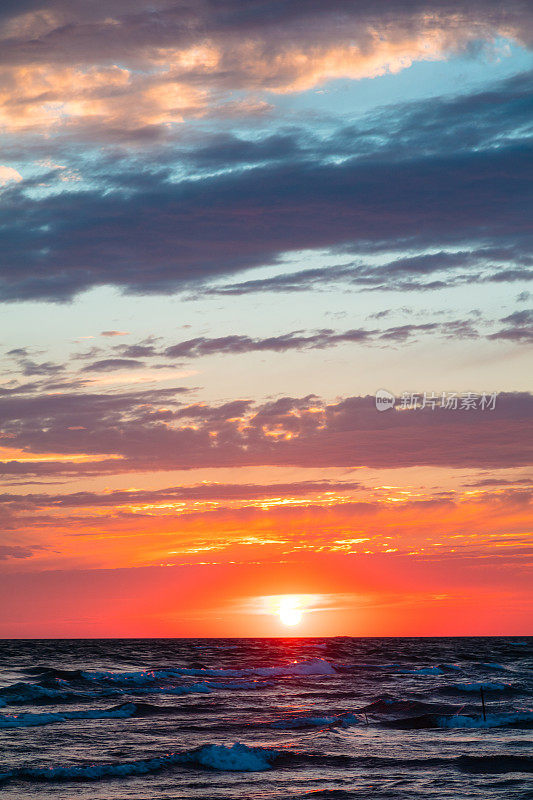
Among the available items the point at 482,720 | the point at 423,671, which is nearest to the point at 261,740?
the point at 482,720

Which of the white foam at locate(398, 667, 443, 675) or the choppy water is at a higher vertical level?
the choppy water

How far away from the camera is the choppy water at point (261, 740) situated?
21156 mm

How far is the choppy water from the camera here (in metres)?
21.2

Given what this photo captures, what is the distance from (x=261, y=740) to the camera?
28.6 meters

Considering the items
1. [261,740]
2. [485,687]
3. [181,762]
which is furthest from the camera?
[485,687]

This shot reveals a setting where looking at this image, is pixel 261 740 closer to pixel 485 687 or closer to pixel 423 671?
pixel 485 687

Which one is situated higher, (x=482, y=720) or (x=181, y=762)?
(x=181, y=762)

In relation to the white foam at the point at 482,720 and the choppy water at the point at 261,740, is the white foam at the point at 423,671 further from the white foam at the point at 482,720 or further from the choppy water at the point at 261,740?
the white foam at the point at 482,720

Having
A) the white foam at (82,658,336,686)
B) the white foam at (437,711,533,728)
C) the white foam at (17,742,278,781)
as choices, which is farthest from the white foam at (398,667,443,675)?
the white foam at (17,742,278,781)

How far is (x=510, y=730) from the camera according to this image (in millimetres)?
31484

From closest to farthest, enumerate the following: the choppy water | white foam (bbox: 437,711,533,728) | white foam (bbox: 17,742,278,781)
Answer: the choppy water
white foam (bbox: 17,742,278,781)
white foam (bbox: 437,711,533,728)

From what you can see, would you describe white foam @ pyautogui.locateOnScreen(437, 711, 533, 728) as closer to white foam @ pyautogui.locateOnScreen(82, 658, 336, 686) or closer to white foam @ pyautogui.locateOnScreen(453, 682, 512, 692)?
white foam @ pyautogui.locateOnScreen(453, 682, 512, 692)

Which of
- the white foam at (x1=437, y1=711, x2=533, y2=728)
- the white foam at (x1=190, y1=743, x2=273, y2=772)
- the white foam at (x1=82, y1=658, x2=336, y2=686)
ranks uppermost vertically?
the white foam at (x1=190, y1=743, x2=273, y2=772)

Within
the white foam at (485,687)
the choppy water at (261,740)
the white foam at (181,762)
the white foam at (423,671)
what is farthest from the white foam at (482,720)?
the white foam at (423,671)
